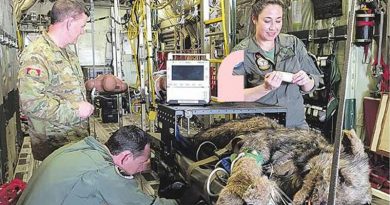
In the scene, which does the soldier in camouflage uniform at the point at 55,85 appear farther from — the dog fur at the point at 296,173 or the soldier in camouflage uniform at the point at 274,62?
the dog fur at the point at 296,173

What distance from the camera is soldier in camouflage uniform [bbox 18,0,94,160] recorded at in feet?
7.37

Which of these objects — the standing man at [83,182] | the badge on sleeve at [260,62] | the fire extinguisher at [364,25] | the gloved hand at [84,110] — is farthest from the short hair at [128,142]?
the fire extinguisher at [364,25]

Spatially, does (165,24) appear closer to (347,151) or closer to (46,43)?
(46,43)

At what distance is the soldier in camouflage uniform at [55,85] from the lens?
2.25 metres

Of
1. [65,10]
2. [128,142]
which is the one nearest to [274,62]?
[128,142]

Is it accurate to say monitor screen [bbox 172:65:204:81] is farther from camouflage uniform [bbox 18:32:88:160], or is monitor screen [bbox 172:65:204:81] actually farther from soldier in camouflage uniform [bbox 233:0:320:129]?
camouflage uniform [bbox 18:32:88:160]

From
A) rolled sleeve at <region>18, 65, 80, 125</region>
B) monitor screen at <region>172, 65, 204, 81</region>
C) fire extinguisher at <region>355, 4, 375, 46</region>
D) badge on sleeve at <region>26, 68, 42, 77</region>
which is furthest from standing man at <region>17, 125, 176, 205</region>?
fire extinguisher at <region>355, 4, 375, 46</region>

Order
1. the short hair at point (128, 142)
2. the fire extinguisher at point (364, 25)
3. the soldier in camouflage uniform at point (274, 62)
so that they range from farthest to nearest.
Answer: the fire extinguisher at point (364, 25) → the soldier in camouflage uniform at point (274, 62) → the short hair at point (128, 142)

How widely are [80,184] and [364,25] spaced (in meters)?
3.18

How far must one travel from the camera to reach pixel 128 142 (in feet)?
5.96

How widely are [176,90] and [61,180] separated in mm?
666

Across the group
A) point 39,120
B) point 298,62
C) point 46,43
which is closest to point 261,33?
point 298,62

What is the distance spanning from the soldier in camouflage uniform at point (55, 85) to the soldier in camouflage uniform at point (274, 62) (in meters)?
0.98

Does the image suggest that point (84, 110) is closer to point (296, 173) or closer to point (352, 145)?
point (296, 173)
